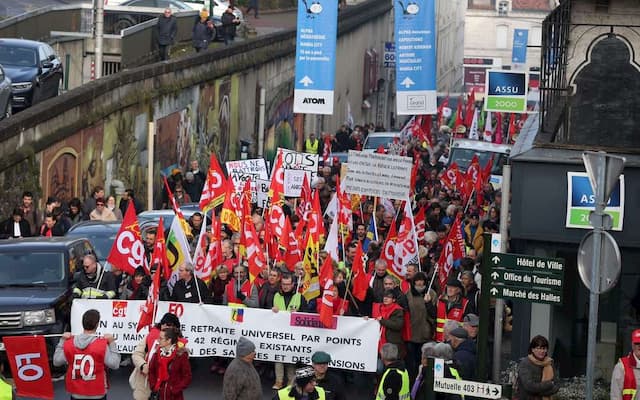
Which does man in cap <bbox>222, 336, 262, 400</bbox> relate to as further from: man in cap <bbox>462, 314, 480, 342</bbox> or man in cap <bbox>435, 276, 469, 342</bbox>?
man in cap <bbox>435, 276, 469, 342</bbox>

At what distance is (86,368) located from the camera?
48.4ft

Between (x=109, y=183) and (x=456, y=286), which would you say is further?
(x=109, y=183)

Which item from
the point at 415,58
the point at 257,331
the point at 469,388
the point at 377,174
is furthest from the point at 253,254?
the point at 415,58

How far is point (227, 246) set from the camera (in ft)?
69.3

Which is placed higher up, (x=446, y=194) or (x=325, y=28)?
(x=325, y=28)

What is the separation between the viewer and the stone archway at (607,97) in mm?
21578

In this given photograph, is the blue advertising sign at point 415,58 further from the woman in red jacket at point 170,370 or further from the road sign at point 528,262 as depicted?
the woman in red jacket at point 170,370

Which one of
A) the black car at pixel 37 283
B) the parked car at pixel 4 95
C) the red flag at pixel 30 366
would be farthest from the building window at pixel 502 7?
the red flag at pixel 30 366

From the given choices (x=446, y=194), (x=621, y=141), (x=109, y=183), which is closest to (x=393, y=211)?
(x=446, y=194)

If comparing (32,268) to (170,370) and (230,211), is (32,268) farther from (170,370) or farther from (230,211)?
(170,370)

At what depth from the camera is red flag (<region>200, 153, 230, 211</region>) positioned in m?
23.5

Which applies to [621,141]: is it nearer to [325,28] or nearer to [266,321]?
[266,321]

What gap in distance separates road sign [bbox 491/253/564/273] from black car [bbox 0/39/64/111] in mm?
17032

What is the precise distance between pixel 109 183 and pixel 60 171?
3.14 metres
